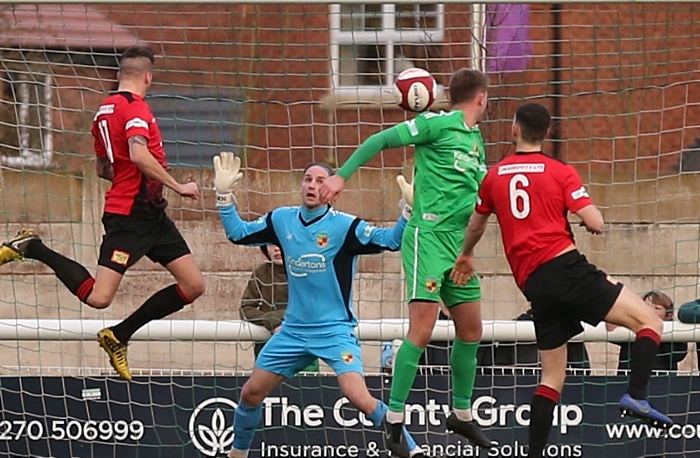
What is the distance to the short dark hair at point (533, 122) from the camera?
7.09 m

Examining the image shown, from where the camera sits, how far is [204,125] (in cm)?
915

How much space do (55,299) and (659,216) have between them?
4917 mm

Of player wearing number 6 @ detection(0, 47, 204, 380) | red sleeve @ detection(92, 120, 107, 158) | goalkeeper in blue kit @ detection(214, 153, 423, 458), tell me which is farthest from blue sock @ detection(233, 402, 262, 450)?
red sleeve @ detection(92, 120, 107, 158)

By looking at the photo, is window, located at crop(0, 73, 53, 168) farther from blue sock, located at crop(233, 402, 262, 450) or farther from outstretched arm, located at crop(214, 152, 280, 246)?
blue sock, located at crop(233, 402, 262, 450)

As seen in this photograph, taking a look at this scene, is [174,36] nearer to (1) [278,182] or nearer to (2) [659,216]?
(1) [278,182]

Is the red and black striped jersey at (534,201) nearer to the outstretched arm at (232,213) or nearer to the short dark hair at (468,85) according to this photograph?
the short dark hair at (468,85)

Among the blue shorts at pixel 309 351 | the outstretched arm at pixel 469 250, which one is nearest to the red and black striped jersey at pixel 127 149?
the blue shorts at pixel 309 351

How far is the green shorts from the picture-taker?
727 centimetres

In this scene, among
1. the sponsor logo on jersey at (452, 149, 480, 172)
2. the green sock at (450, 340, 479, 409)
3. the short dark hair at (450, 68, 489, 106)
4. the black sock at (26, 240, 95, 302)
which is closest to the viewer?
the sponsor logo on jersey at (452, 149, 480, 172)

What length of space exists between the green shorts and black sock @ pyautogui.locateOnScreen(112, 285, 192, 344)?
1.54 m

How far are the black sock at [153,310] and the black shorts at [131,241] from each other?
0.27m

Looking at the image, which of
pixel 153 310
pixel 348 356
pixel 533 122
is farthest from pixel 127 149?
pixel 533 122

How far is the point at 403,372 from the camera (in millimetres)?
7402

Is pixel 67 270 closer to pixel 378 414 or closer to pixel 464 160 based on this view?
pixel 378 414
